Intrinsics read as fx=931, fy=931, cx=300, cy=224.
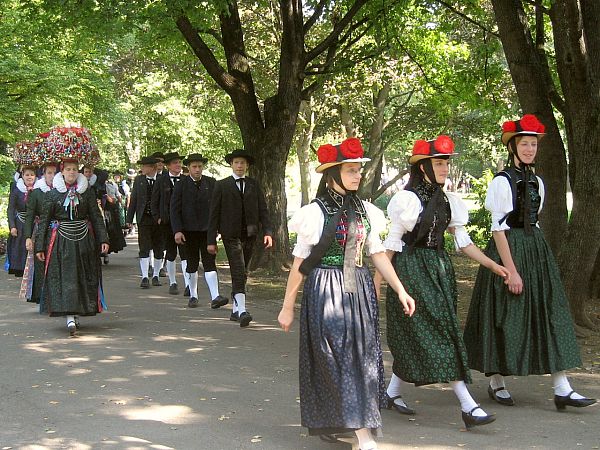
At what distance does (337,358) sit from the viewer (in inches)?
218

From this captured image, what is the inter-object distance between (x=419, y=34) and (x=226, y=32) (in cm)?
602

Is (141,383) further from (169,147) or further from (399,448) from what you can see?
(169,147)

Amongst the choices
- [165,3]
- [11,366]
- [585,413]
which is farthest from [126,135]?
[585,413]

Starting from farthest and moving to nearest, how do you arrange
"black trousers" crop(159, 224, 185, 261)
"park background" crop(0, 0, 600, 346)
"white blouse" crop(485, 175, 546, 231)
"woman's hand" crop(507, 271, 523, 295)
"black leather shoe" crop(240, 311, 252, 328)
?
1. "black trousers" crop(159, 224, 185, 261)
2. "black leather shoe" crop(240, 311, 252, 328)
3. "park background" crop(0, 0, 600, 346)
4. "white blouse" crop(485, 175, 546, 231)
5. "woman's hand" crop(507, 271, 523, 295)

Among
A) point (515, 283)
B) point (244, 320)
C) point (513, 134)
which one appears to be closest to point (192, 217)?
point (244, 320)

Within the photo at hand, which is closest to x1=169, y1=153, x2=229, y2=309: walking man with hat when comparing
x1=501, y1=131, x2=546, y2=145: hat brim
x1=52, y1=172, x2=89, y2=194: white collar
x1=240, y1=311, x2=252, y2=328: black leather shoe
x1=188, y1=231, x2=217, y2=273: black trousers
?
x1=188, y1=231, x2=217, y2=273: black trousers

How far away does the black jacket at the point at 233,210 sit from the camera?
10789 mm

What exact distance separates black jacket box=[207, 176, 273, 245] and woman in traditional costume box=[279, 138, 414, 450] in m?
5.01

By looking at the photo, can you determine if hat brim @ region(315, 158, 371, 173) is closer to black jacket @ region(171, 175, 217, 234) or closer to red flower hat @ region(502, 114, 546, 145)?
red flower hat @ region(502, 114, 546, 145)

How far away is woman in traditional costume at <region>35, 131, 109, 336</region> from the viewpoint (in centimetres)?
991

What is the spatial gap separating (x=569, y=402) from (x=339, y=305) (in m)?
2.05

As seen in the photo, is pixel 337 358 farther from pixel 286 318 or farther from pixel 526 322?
pixel 526 322

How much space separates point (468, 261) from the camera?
19.8 metres

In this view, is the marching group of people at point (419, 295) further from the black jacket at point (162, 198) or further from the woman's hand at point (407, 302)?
the black jacket at point (162, 198)
